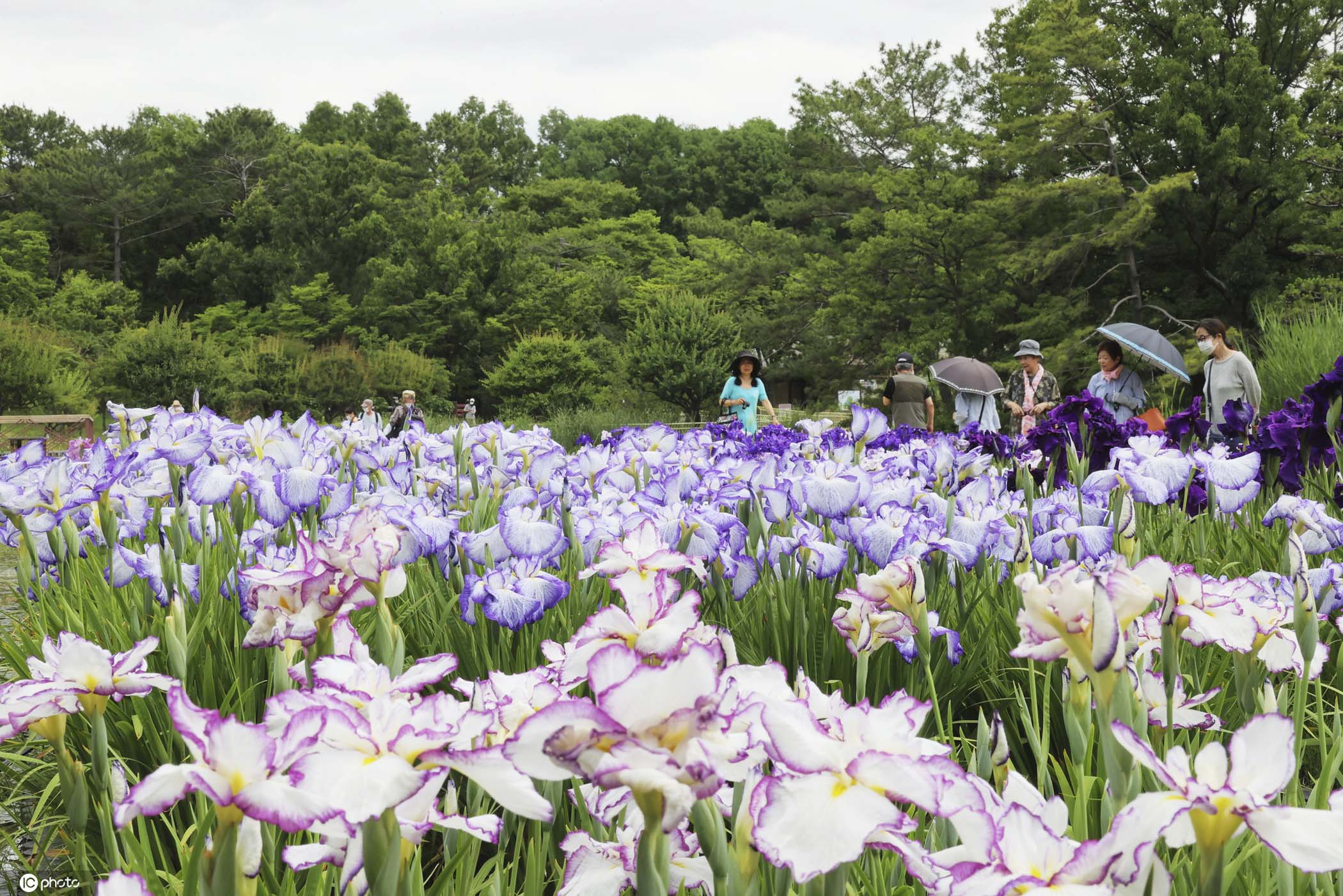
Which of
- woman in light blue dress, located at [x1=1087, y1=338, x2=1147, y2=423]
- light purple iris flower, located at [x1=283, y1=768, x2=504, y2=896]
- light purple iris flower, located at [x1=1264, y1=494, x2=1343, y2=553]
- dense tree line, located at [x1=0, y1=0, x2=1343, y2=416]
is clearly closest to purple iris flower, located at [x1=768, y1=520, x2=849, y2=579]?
light purple iris flower, located at [x1=1264, y1=494, x2=1343, y2=553]

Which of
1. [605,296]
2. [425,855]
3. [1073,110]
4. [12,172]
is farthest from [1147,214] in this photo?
[12,172]

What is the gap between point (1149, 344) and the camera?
8.11m

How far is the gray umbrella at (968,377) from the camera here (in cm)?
852

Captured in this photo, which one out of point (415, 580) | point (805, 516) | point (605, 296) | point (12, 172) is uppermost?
point (12, 172)

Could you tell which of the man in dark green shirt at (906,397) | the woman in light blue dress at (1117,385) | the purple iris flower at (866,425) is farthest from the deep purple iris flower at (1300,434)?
the man in dark green shirt at (906,397)

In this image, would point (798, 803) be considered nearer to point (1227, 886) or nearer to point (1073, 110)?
point (1227, 886)

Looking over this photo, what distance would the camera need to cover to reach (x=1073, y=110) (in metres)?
16.8

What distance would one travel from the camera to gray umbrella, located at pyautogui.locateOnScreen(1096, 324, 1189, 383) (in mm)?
7617

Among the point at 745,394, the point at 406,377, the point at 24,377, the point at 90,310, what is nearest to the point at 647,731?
the point at 745,394

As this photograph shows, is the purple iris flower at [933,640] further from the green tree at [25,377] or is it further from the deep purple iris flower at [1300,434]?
the green tree at [25,377]

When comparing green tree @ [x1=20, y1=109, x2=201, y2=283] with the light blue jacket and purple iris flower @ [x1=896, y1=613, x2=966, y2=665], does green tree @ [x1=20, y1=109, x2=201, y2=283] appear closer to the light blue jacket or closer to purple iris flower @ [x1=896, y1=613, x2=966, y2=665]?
the light blue jacket

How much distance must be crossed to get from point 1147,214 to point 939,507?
52.0 ft

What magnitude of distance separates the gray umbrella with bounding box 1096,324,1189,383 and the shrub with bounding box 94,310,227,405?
63.6ft

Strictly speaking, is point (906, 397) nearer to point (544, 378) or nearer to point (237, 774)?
point (237, 774)
